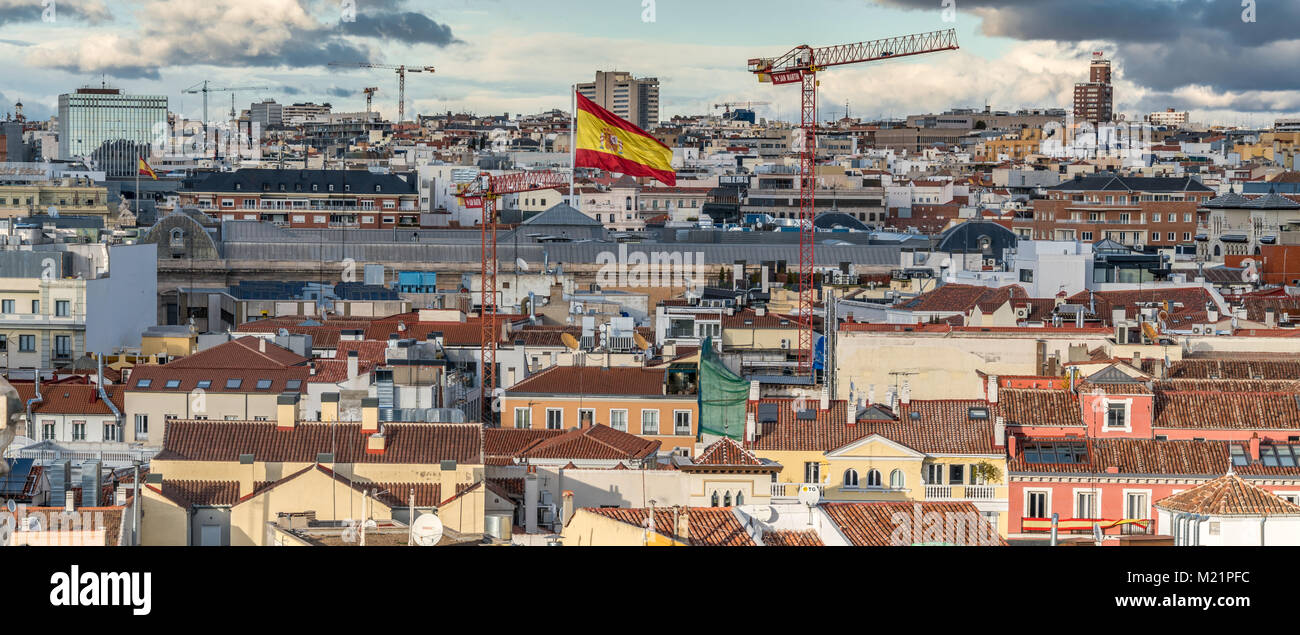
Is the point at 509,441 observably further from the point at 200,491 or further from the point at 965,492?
the point at 200,491

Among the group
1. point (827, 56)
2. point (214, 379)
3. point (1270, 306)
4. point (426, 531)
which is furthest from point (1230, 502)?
point (827, 56)

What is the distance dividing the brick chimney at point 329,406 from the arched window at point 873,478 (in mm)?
4812

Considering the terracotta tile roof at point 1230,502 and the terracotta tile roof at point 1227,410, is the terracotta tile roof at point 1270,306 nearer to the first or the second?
the terracotta tile roof at point 1227,410

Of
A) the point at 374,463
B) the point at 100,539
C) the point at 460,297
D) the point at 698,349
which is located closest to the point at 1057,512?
the point at 374,463

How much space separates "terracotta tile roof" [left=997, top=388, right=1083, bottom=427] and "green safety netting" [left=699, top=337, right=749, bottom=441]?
269 centimetres

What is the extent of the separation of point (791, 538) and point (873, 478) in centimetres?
461

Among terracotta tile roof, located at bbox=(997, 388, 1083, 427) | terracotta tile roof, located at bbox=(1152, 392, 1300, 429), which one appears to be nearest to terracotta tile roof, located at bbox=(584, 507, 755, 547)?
terracotta tile roof, located at bbox=(997, 388, 1083, 427)

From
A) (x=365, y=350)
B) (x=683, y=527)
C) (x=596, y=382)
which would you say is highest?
(x=365, y=350)

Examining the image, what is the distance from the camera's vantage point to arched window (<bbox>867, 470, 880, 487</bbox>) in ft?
59.4

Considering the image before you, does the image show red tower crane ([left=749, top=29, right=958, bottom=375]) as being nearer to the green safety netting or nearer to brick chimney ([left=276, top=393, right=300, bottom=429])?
the green safety netting

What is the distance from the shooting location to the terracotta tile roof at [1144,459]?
17.5 m

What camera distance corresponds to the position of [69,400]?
23.3m
